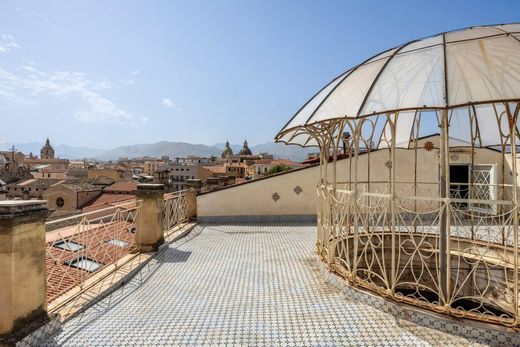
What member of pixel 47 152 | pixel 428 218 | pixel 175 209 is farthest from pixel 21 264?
pixel 47 152

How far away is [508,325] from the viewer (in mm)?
3303

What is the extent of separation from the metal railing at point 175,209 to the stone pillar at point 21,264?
4834mm

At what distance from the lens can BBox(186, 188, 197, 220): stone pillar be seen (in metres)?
10.1

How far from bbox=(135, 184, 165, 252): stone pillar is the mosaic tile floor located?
57 centimetres

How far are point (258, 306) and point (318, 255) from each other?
7.11ft

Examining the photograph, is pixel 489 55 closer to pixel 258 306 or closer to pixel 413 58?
pixel 413 58

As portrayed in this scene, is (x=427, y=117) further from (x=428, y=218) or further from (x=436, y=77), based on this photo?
(x=428, y=218)

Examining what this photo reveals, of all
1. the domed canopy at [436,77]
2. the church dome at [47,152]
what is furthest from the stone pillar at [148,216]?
the church dome at [47,152]

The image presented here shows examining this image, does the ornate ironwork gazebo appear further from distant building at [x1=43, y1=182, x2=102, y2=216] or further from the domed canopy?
distant building at [x1=43, y1=182, x2=102, y2=216]

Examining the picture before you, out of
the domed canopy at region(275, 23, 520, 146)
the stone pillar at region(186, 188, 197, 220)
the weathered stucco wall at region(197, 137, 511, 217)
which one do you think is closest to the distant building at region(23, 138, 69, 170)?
the stone pillar at region(186, 188, 197, 220)

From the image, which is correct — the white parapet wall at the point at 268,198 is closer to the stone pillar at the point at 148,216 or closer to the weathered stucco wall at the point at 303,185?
the weathered stucco wall at the point at 303,185

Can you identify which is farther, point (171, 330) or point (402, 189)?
point (402, 189)

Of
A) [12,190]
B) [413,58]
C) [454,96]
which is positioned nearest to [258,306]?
[454,96]

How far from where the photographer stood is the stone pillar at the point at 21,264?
9.34 ft
